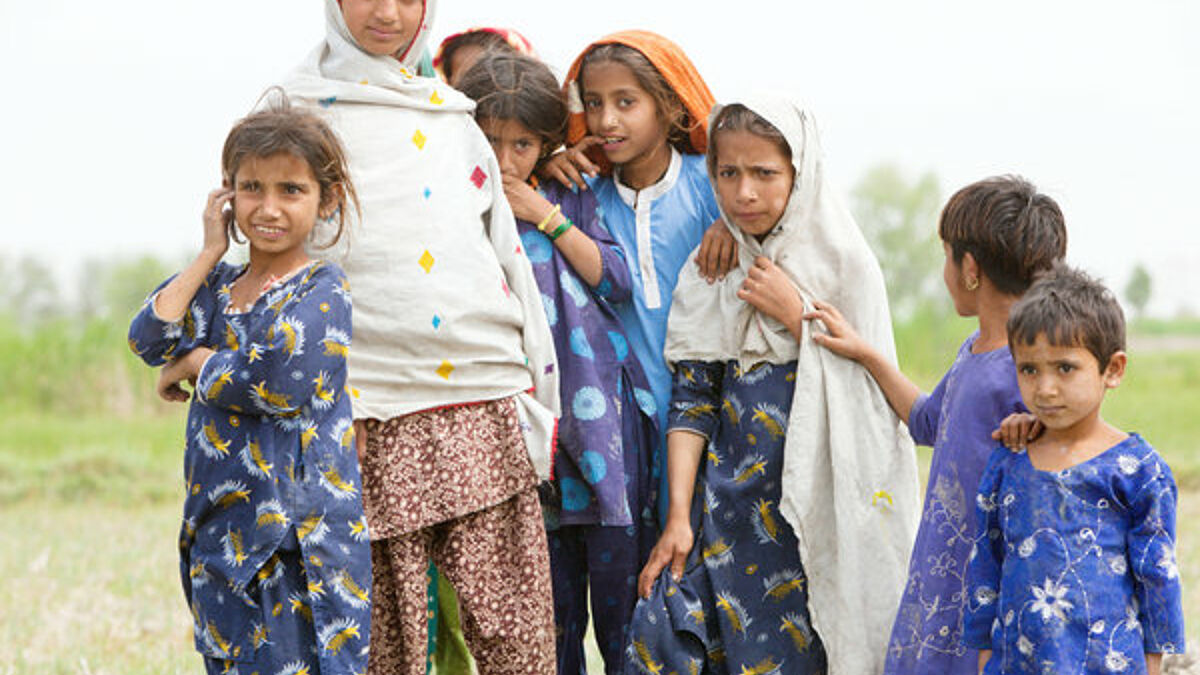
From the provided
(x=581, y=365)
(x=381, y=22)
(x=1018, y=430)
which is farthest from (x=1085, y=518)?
(x=381, y=22)

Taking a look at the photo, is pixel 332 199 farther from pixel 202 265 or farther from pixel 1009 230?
pixel 1009 230

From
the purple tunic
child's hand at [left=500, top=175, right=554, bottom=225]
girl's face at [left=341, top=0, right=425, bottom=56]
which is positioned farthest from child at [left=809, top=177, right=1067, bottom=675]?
girl's face at [left=341, top=0, right=425, bottom=56]

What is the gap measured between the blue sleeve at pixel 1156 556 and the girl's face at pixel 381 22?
1929 mm

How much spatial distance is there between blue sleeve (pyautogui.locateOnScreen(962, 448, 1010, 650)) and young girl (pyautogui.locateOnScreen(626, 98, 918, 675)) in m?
0.53

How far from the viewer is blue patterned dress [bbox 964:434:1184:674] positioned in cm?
262

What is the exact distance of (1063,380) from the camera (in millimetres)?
2658

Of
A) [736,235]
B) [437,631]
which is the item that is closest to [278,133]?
[736,235]

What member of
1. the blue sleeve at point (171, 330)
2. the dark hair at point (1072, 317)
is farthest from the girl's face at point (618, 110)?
the dark hair at point (1072, 317)

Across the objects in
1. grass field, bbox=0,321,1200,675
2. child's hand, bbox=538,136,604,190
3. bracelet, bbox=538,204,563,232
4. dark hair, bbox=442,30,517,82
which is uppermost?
dark hair, bbox=442,30,517,82

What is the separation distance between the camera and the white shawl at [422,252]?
314 centimetres

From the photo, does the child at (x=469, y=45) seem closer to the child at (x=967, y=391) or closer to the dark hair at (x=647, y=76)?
the dark hair at (x=647, y=76)

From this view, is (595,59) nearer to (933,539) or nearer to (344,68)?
(344,68)

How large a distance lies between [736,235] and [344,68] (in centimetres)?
107

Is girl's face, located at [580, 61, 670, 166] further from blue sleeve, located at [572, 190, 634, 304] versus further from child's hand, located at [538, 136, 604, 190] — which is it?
blue sleeve, located at [572, 190, 634, 304]
